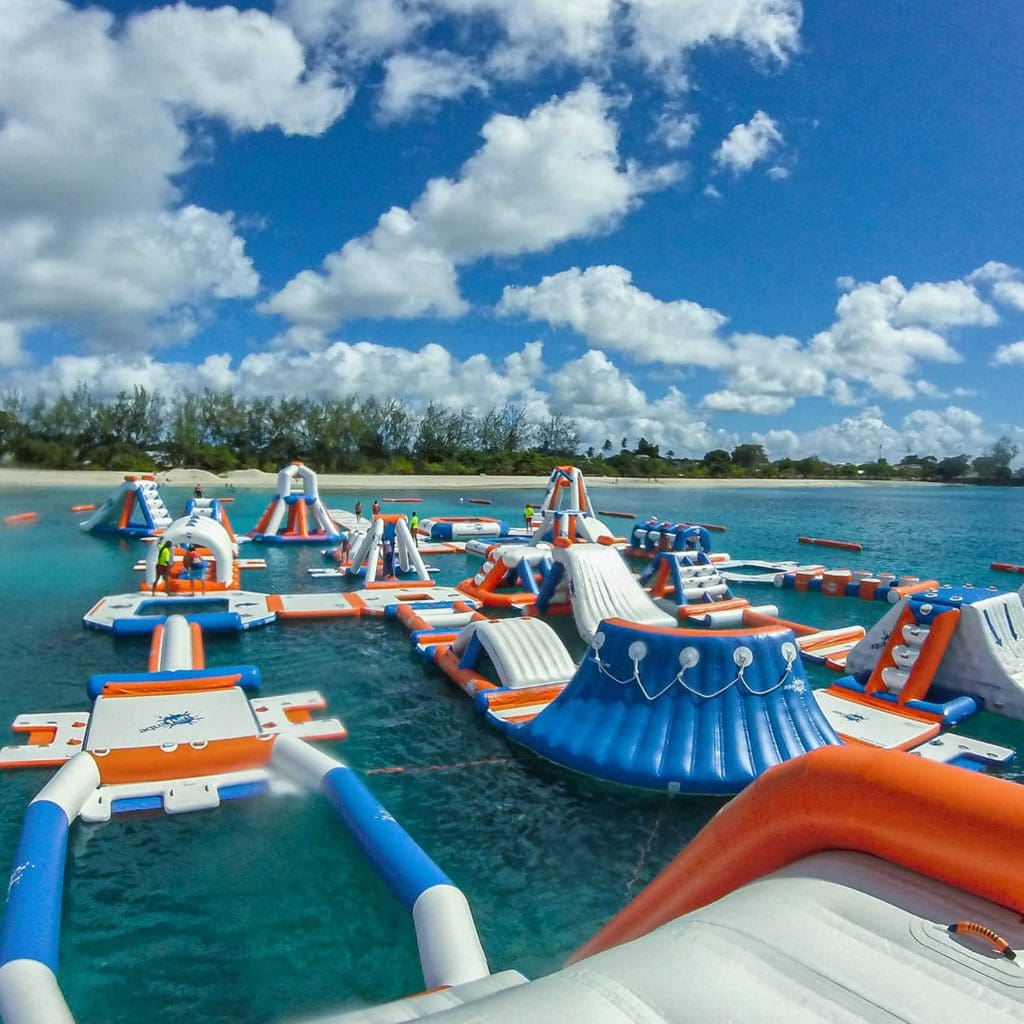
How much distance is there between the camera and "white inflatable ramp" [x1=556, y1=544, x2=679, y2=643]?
10.6 metres

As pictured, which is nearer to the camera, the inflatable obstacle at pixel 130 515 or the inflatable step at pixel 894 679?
the inflatable step at pixel 894 679

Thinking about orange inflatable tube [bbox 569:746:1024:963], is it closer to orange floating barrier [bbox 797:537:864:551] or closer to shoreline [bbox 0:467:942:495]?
orange floating barrier [bbox 797:537:864:551]

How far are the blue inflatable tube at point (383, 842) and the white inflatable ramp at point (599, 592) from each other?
510 centimetres

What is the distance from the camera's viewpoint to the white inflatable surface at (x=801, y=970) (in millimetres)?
1344

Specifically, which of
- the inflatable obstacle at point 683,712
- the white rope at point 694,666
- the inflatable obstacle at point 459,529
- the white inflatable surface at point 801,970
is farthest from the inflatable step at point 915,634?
the inflatable obstacle at point 459,529

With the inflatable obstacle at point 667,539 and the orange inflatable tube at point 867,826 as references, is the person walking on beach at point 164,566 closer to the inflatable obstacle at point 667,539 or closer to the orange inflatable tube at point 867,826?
the inflatable obstacle at point 667,539

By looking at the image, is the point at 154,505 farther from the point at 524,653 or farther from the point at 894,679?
the point at 894,679

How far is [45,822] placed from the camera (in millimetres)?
5152

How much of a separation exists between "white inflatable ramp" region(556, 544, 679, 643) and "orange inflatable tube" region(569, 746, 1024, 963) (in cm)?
818

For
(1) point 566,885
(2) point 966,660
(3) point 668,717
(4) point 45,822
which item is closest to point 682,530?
(2) point 966,660

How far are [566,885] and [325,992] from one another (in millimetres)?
1799

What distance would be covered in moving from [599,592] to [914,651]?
4.04 metres

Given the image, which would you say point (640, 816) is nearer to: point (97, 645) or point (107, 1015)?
point (107, 1015)

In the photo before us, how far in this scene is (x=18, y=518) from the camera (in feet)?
92.6
